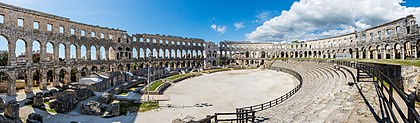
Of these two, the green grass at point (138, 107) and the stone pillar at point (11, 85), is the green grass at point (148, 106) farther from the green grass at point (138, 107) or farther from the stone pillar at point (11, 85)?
the stone pillar at point (11, 85)

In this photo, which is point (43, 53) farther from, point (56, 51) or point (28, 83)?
point (28, 83)

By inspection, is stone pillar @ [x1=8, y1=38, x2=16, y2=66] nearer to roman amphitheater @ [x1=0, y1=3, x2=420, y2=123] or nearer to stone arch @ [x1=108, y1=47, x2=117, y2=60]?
roman amphitheater @ [x1=0, y1=3, x2=420, y2=123]

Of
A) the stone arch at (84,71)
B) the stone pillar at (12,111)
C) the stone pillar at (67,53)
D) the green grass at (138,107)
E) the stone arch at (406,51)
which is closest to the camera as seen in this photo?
the stone pillar at (12,111)

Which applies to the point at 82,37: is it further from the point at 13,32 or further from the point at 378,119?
the point at 378,119

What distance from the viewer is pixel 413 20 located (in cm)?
2933

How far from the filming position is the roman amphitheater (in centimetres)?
1059

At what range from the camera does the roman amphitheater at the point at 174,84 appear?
1059 cm

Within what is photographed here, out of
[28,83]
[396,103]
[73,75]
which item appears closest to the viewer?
[396,103]

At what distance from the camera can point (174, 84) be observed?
32750 mm

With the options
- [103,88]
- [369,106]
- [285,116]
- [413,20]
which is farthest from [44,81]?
[413,20]

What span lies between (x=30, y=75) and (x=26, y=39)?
182 inches

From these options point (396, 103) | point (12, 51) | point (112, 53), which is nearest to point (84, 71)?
point (112, 53)

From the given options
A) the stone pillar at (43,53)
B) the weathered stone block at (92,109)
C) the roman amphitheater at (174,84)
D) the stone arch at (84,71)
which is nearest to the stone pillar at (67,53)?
the roman amphitheater at (174,84)

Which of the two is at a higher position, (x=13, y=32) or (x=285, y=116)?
(x=13, y=32)
